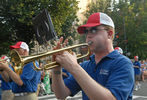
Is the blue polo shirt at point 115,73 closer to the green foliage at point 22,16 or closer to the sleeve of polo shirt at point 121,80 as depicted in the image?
the sleeve of polo shirt at point 121,80

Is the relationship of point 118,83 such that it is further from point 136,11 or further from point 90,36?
point 136,11

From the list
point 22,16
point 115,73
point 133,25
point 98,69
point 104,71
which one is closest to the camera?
point 115,73

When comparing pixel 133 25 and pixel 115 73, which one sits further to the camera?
pixel 133 25

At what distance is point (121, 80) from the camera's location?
191cm

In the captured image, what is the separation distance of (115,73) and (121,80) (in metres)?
0.10

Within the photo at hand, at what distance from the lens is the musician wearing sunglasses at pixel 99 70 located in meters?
1.76

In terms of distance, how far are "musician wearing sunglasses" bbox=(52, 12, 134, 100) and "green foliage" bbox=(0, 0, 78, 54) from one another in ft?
38.1

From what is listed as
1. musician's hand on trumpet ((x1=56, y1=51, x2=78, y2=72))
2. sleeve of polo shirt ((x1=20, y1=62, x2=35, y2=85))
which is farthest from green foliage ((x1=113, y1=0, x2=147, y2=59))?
musician's hand on trumpet ((x1=56, y1=51, x2=78, y2=72))

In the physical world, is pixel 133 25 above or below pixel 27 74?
below

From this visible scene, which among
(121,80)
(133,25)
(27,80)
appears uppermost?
(121,80)

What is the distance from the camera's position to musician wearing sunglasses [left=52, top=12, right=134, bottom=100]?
1.76 meters

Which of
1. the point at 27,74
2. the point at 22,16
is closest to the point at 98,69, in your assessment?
the point at 27,74

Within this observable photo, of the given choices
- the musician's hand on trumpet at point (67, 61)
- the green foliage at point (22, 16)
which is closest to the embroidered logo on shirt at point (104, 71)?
the musician's hand on trumpet at point (67, 61)

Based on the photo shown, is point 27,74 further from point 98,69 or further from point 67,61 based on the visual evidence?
point 67,61
